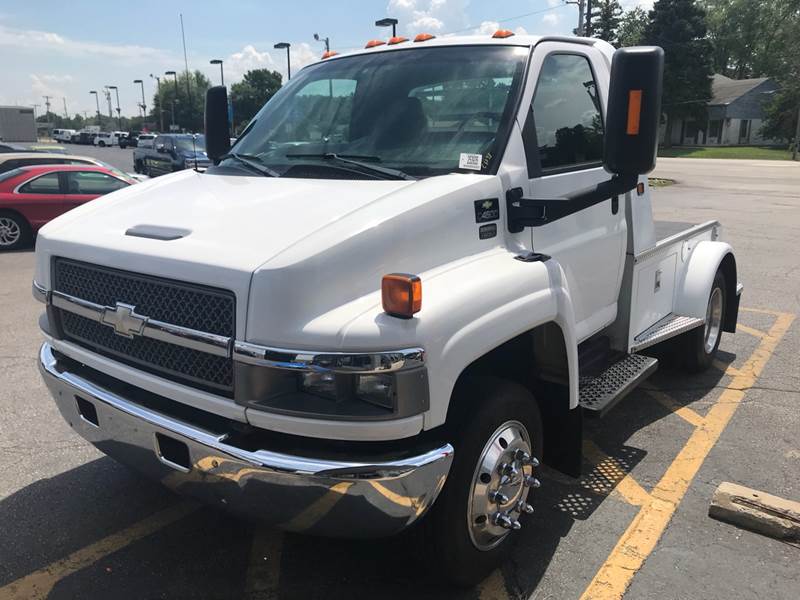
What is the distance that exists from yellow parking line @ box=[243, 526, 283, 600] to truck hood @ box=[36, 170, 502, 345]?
46.8 inches

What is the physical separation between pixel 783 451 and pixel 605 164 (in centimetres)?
249

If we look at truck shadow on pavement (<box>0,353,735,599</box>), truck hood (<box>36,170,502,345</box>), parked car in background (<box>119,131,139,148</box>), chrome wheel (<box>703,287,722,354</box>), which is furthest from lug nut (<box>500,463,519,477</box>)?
parked car in background (<box>119,131,139,148</box>)

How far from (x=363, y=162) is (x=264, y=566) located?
1900 millimetres

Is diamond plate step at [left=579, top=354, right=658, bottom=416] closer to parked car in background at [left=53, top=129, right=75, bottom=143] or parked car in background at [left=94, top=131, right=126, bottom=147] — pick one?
parked car in background at [left=94, top=131, right=126, bottom=147]

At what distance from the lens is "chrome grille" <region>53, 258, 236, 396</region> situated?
2391 millimetres

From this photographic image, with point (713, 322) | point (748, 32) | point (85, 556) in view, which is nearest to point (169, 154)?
point (713, 322)

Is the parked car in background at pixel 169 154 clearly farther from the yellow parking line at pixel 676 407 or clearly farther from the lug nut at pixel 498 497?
the lug nut at pixel 498 497

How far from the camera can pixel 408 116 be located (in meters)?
3.25

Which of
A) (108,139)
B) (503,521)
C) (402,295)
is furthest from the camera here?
(108,139)

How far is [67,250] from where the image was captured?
296 cm

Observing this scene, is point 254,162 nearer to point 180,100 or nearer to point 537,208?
point 537,208

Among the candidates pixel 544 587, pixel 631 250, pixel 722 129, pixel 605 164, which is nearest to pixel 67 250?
pixel 605 164

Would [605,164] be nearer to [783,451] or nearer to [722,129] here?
[783,451]

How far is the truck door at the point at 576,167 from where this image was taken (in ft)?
10.6
